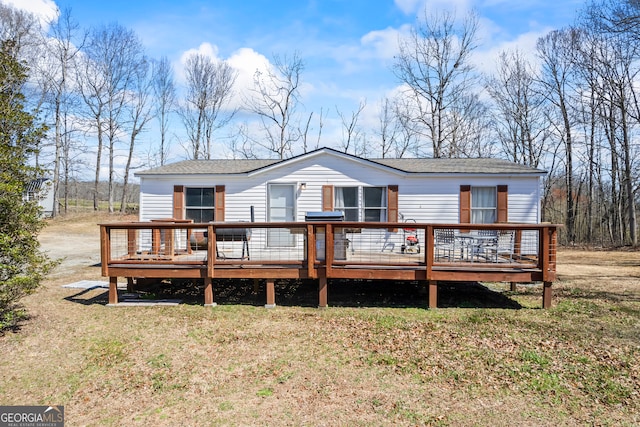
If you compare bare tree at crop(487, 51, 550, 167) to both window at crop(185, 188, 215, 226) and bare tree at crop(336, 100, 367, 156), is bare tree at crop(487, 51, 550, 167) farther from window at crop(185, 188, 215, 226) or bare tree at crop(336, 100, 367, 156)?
window at crop(185, 188, 215, 226)

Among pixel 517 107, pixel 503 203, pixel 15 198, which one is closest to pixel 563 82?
pixel 517 107

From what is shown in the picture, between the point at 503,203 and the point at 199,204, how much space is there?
8115mm

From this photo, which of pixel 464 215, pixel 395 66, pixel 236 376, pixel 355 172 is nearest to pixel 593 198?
pixel 395 66

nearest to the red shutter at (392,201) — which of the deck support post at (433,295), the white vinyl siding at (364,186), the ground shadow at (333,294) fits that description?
the white vinyl siding at (364,186)

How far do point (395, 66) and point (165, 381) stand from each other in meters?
23.8

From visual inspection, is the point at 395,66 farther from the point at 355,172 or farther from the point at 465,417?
the point at 465,417

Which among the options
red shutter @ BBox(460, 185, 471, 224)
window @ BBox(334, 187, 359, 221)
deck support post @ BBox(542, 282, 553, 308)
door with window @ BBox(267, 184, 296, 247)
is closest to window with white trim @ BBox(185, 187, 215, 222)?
door with window @ BBox(267, 184, 296, 247)

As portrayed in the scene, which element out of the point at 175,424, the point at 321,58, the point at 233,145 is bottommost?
the point at 175,424

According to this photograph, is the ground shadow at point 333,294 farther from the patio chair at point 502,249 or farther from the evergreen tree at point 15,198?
the evergreen tree at point 15,198

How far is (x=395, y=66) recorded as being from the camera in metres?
24.1

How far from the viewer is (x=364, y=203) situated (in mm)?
10203

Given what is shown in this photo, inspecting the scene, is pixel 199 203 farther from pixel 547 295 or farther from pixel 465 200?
pixel 547 295

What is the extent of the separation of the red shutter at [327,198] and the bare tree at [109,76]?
67.9ft

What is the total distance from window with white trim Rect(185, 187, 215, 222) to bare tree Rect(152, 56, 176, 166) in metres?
20.9
